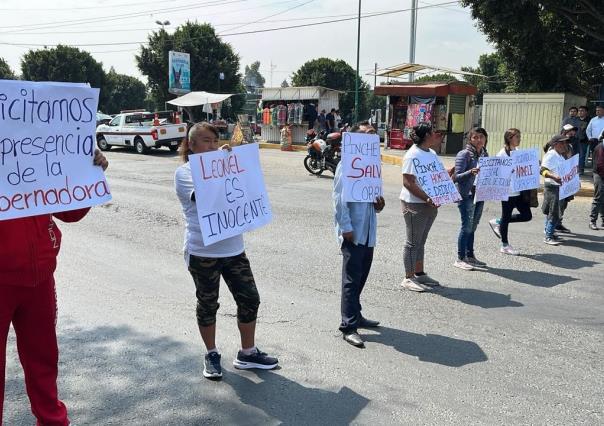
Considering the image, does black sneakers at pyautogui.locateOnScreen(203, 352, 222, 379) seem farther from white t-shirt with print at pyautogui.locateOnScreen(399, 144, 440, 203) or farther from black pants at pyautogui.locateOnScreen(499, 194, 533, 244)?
black pants at pyautogui.locateOnScreen(499, 194, 533, 244)

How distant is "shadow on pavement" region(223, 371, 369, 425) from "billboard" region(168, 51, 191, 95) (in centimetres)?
3304

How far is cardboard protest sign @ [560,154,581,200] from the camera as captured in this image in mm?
8180

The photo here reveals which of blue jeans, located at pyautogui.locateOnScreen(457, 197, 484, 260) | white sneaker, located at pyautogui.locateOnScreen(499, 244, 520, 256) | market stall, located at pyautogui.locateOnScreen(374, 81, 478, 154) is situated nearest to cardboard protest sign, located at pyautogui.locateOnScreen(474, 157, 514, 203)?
blue jeans, located at pyautogui.locateOnScreen(457, 197, 484, 260)

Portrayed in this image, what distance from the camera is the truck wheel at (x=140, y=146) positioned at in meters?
23.5

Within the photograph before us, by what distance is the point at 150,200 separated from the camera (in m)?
11.9

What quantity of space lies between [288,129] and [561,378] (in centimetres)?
2238

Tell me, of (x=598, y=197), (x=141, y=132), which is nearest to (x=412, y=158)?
(x=598, y=197)

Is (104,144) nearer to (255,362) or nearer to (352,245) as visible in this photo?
(352,245)

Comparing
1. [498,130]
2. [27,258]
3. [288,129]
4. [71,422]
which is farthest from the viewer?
[288,129]

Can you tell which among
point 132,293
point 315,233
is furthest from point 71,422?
point 315,233

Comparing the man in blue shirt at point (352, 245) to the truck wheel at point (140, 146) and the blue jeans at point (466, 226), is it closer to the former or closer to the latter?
the blue jeans at point (466, 226)

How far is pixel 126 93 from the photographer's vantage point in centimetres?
7519

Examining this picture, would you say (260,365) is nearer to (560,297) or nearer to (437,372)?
(437,372)

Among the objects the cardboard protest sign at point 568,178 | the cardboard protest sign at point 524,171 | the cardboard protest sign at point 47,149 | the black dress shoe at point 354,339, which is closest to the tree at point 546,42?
the cardboard protest sign at point 568,178
